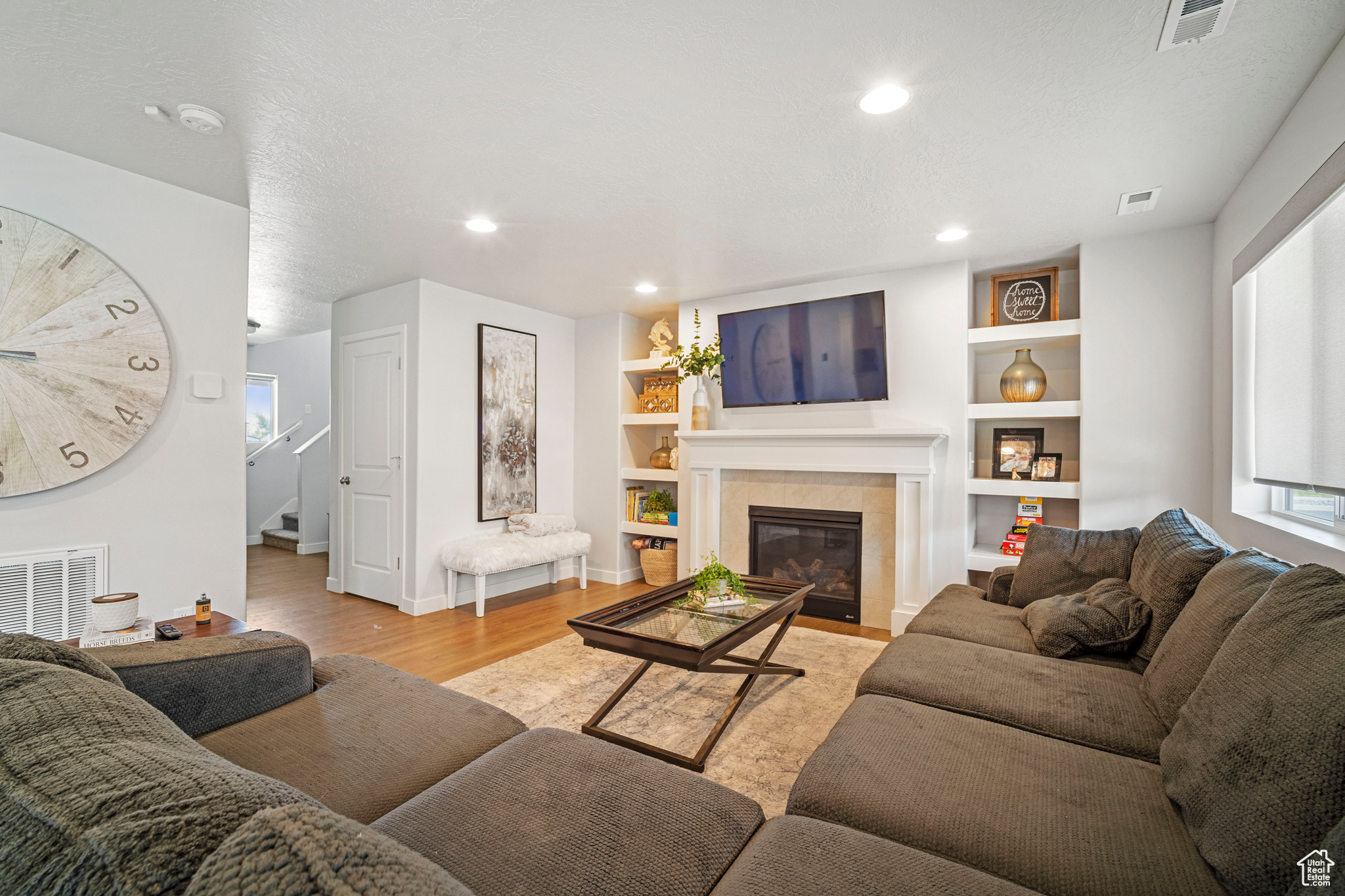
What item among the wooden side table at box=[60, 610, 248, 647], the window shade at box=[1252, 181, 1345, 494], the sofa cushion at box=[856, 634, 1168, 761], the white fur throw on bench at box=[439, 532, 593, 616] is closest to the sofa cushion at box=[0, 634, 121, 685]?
the wooden side table at box=[60, 610, 248, 647]

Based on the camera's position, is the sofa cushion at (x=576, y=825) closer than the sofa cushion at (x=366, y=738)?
Yes

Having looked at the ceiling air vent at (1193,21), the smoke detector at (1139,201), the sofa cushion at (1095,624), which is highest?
the ceiling air vent at (1193,21)

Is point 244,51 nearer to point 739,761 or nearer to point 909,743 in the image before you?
point 909,743

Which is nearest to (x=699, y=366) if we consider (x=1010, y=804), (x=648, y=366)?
(x=648, y=366)

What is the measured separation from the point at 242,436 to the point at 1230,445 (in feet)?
15.6

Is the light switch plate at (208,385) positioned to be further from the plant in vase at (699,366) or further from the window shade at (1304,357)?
the window shade at (1304,357)

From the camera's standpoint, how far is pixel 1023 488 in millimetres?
3625

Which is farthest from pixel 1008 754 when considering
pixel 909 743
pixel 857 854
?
pixel 857 854

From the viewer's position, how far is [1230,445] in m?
2.83

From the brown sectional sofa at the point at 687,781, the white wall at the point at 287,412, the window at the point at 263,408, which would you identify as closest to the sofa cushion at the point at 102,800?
the brown sectional sofa at the point at 687,781

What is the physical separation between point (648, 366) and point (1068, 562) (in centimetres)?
346

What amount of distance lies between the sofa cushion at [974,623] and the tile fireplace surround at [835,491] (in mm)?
1037

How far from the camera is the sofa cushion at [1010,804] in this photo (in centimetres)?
99

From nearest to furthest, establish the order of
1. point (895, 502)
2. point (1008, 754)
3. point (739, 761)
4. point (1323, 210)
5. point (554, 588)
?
point (1008, 754)
point (1323, 210)
point (739, 761)
point (895, 502)
point (554, 588)
